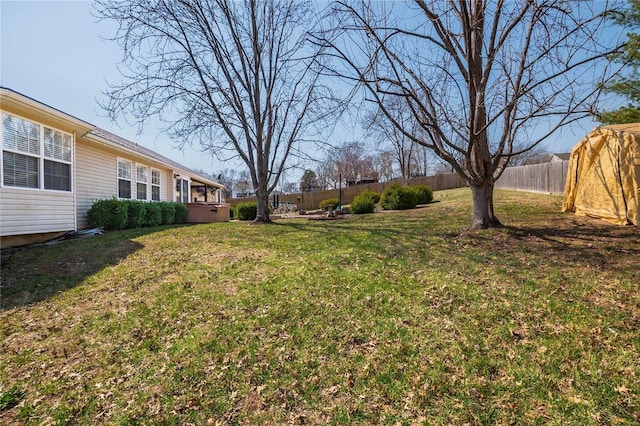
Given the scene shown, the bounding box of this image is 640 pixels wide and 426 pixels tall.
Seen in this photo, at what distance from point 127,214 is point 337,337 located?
30.4 feet

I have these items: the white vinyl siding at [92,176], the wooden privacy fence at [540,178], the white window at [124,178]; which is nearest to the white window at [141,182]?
the white window at [124,178]

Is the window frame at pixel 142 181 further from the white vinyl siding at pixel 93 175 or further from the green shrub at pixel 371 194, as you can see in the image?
the green shrub at pixel 371 194

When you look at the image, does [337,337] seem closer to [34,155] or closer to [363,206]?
[34,155]

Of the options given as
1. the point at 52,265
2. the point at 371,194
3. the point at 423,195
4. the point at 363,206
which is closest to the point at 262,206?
the point at 363,206

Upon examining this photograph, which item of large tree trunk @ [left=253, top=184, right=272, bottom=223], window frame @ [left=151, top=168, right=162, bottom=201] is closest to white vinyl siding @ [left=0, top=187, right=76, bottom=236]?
large tree trunk @ [left=253, top=184, right=272, bottom=223]

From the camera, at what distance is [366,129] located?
636 cm

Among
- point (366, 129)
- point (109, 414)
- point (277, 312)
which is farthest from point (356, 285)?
point (366, 129)

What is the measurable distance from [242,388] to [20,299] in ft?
12.9

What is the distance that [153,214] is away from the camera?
1158cm

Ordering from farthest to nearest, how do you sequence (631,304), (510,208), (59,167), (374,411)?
(510,208) → (59,167) → (631,304) → (374,411)

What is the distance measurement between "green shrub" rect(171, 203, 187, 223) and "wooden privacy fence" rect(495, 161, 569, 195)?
16788mm

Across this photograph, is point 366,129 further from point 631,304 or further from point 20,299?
point 20,299

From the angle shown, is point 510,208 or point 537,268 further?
point 510,208

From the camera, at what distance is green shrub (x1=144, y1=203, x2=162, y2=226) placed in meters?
11.2
